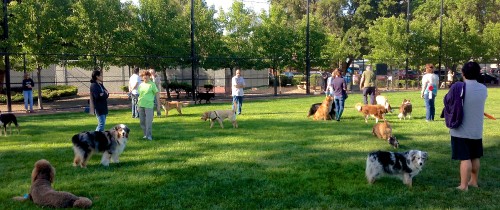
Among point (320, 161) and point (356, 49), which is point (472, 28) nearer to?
point (356, 49)

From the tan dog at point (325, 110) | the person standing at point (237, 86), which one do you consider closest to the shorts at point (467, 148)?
the tan dog at point (325, 110)

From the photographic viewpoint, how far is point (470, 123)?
5945mm

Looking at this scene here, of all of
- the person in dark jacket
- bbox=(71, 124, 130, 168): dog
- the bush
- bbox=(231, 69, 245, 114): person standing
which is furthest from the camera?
the bush

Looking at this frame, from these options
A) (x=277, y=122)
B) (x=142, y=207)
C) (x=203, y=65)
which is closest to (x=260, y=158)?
(x=142, y=207)

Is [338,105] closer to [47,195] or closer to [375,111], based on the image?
[375,111]

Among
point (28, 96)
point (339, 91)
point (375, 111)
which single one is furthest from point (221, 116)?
point (28, 96)

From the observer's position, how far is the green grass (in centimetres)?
580

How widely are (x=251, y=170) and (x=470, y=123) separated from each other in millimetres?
3479

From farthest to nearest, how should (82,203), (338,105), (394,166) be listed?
(338,105), (394,166), (82,203)

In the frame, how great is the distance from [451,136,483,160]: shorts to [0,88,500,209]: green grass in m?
0.53

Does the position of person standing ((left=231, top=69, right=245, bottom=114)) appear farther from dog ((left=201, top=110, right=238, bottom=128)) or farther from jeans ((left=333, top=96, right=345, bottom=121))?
jeans ((left=333, top=96, right=345, bottom=121))

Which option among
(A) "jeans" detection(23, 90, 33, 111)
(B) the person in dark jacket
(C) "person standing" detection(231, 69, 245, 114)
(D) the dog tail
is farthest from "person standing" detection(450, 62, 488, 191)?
(A) "jeans" detection(23, 90, 33, 111)

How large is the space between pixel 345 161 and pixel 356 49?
41.7m

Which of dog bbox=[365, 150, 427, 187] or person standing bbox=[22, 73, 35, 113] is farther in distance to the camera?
person standing bbox=[22, 73, 35, 113]
